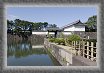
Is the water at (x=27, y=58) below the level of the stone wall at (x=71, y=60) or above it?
below

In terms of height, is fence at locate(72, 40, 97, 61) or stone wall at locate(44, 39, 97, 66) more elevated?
fence at locate(72, 40, 97, 61)

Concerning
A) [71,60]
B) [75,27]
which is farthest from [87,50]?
[75,27]

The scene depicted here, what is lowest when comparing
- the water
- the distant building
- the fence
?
the water

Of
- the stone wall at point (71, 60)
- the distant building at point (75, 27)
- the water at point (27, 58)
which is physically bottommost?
the water at point (27, 58)

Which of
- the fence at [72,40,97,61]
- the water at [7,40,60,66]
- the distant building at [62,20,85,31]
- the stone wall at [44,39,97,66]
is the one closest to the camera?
the stone wall at [44,39,97,66]

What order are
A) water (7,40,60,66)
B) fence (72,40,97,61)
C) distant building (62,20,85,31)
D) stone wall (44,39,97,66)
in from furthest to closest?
1. distant building (62,20,85,31)
2. water (7,40,60,66)
3. fence (72,40,97,61)
4. stone wall (44,39,97,66)

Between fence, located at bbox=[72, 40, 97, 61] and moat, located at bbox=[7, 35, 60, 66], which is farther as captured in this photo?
moat, located at bbox=[7, 35, 60, 66]

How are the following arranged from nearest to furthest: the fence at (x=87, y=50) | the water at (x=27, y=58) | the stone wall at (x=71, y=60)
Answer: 1. the stone wall at (x=71, y=60)
2. the fence at (x=87, y=50)
3. the water at (x=27, y=58)

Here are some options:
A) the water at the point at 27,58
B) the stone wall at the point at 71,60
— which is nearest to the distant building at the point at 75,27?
the water at the point at 27,58

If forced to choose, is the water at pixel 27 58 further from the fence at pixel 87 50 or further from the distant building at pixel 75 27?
the distant building at pixel 75 27

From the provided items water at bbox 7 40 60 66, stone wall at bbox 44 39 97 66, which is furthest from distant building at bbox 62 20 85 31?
stone wall at bbox 44 39 97 66

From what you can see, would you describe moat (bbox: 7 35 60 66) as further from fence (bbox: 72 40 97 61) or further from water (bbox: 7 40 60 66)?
fence (bbox: 72 40 97 61)

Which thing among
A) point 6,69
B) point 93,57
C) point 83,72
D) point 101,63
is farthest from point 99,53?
point 93,57

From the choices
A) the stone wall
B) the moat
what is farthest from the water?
the stone wall
